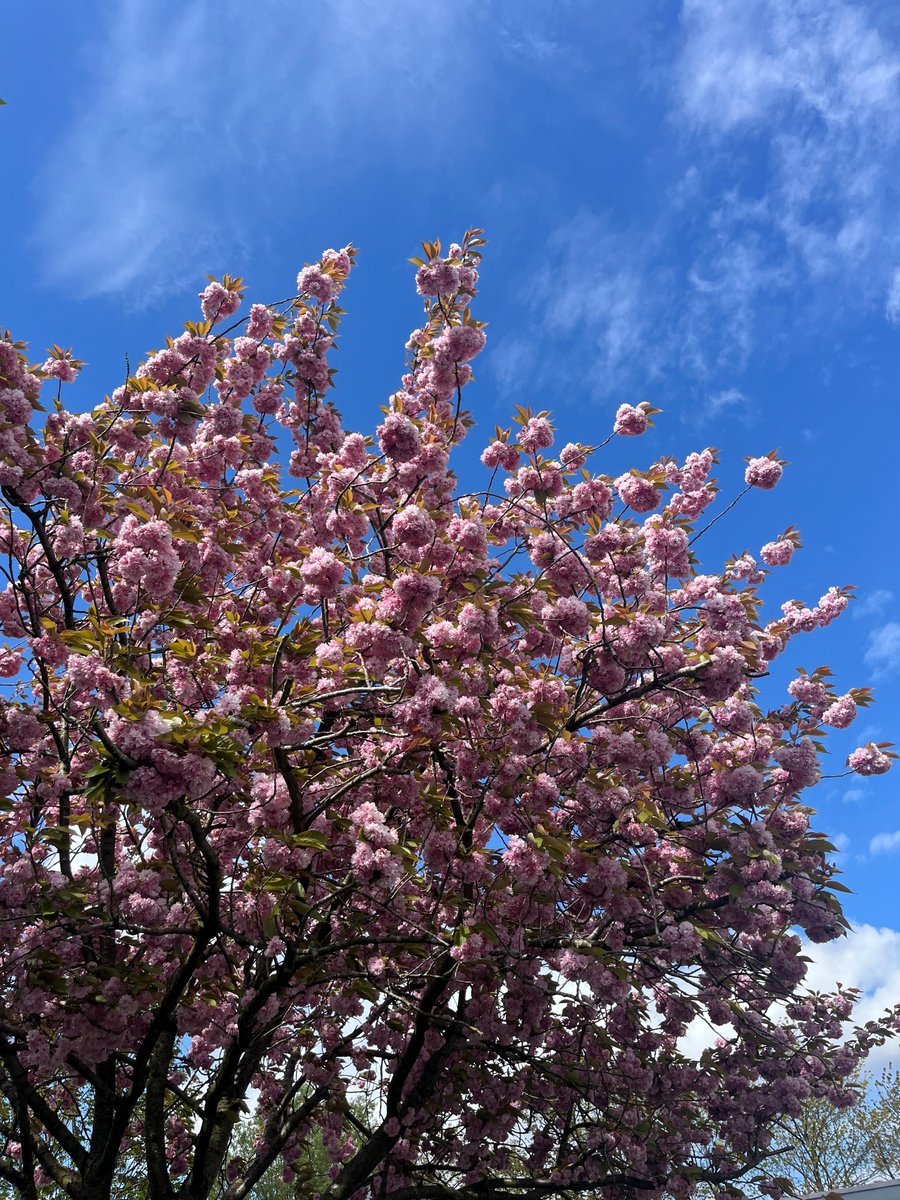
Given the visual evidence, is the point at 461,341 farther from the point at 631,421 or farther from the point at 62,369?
the point at 62,369

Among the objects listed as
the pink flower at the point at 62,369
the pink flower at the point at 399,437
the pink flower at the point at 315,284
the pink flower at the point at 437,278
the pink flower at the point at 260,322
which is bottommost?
the pink flower at the point at 399,437

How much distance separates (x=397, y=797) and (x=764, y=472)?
451 centimetres

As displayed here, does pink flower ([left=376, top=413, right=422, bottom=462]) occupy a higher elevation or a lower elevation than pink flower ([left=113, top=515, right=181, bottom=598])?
higher

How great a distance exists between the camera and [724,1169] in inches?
356

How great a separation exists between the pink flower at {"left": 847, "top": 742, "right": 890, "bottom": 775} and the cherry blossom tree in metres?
0.03

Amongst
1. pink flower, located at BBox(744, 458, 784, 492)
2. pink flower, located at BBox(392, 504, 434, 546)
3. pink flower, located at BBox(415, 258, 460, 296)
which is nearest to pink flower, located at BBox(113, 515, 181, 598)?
pink flower, located at BBox(392, 504, 434, 546)

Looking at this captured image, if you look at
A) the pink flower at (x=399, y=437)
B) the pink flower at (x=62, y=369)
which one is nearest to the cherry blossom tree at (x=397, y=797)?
the pink flower at (x=399, y=437)

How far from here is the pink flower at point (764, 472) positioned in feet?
24.9

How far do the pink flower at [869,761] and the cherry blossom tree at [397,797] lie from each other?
1.2 inches

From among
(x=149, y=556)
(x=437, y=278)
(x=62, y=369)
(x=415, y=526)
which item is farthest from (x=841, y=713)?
(x=62, y=369)

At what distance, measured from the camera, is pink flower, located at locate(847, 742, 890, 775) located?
7.44 metres

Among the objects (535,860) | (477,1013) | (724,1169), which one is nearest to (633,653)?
(535,860)

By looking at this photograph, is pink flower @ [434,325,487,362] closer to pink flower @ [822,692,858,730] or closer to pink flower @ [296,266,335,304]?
pink flower @ [296,266,335,304]

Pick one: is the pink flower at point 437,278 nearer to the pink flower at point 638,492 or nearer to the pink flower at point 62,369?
the pink flower at point 638,492
